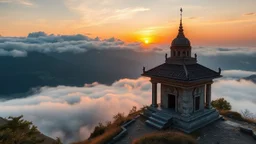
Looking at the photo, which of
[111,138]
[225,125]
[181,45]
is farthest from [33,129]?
[225,125]

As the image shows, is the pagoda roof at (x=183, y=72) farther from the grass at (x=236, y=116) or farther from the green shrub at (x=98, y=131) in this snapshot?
the green shrub at (x=98, y=131)

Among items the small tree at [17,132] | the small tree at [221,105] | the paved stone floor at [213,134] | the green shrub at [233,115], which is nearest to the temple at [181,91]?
the paved stone floor at [213,134]

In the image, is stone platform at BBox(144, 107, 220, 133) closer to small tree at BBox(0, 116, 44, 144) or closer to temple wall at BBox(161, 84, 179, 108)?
temple wall at BBox(161, 84, 179, 108)

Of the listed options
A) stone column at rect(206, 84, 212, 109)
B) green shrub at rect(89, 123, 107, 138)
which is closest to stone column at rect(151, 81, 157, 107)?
stone column at rect(206, 84, 212, 109)

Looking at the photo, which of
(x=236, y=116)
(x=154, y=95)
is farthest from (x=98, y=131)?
(x=236, y=116)

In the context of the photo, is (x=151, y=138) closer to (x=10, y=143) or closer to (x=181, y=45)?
(x=10, y=143)

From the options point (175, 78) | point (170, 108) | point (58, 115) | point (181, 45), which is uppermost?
point (181, 45)

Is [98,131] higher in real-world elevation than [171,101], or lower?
lower

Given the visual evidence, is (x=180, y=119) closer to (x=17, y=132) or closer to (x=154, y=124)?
(x=154, y=124)
